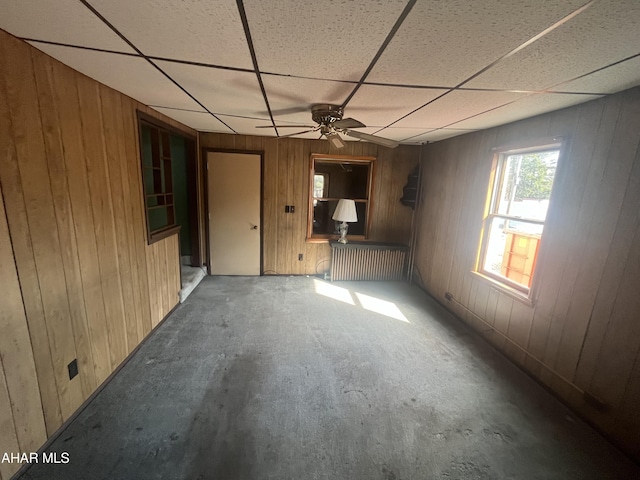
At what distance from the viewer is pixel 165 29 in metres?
1.13

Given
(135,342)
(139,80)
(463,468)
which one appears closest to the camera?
(463,468)

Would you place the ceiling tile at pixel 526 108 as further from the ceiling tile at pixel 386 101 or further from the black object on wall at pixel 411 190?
the black object on wall at pixel 411 190

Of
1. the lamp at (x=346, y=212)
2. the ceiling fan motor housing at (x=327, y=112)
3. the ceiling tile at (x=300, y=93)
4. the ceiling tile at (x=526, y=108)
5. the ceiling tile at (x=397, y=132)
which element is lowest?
the lamp at (x=346, y=212)

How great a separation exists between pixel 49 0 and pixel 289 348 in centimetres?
258

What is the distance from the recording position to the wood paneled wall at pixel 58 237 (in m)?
1.27

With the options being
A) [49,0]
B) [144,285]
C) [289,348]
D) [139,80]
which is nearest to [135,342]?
[144,285]

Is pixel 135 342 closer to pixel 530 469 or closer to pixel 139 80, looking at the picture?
pixel 139 80

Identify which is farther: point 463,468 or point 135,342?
point 135,342

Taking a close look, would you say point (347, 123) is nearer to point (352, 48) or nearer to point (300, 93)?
point (300, 93)

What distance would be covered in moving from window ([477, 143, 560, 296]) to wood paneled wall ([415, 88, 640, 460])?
17 centimetres

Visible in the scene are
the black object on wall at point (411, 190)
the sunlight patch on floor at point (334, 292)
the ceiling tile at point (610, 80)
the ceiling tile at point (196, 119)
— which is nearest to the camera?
the ceiling tile at point (610, 80)

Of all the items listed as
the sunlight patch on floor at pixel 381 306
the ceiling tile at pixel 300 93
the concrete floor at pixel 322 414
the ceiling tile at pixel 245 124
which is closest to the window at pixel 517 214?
the concrete floor at pixel 322 414

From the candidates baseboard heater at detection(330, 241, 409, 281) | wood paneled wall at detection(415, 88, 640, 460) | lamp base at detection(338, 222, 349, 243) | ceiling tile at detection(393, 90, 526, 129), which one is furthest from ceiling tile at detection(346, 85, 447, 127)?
baseboard heater at detection(330, 241, 409, 281)

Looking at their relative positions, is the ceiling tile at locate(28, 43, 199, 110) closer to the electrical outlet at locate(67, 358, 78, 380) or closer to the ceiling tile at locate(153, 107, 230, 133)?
A: the ceiling tile at locate(153, 107, 230, 133)
